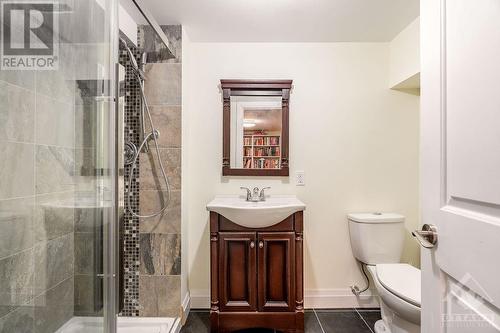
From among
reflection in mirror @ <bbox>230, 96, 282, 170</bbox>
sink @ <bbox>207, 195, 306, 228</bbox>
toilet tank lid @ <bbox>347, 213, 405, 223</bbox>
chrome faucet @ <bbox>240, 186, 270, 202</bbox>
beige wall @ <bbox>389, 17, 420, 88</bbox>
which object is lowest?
toilet tank lid @ <bbox>347, 213, 405, 223</bbox>

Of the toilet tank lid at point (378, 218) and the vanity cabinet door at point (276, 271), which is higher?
→ the toilet tank lid at point (378, 218)

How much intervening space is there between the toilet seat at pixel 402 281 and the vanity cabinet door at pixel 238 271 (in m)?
0.81

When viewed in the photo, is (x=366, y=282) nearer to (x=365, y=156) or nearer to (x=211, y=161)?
(x=365, y=156)

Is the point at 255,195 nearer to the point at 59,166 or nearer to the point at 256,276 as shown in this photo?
the point at 256,276

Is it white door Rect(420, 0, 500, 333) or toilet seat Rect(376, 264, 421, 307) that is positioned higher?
white door Rect(420, 0, 500, 333)

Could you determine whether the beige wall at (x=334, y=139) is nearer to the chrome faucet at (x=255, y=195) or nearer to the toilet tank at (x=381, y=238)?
the chrome faucet at (x=255, y=195)

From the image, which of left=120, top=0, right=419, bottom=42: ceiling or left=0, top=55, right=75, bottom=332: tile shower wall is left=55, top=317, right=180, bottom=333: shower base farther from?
left=120, top=0, right=419, bottom=42: ceiling

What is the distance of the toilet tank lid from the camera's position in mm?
2121

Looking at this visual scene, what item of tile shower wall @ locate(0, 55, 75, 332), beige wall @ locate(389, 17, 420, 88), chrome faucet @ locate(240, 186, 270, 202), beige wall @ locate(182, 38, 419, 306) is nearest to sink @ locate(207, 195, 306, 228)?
chrome faucet @ locate(240, 186, 270, 202)

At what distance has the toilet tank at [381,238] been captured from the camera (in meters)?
2.12

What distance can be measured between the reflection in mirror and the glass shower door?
1388mm

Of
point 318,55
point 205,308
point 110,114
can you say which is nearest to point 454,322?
point 110,114

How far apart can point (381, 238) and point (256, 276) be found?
3.29 ft

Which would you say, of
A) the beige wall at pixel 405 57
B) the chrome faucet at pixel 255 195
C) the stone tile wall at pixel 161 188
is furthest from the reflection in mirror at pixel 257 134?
the beige wall at pixel 405 57
